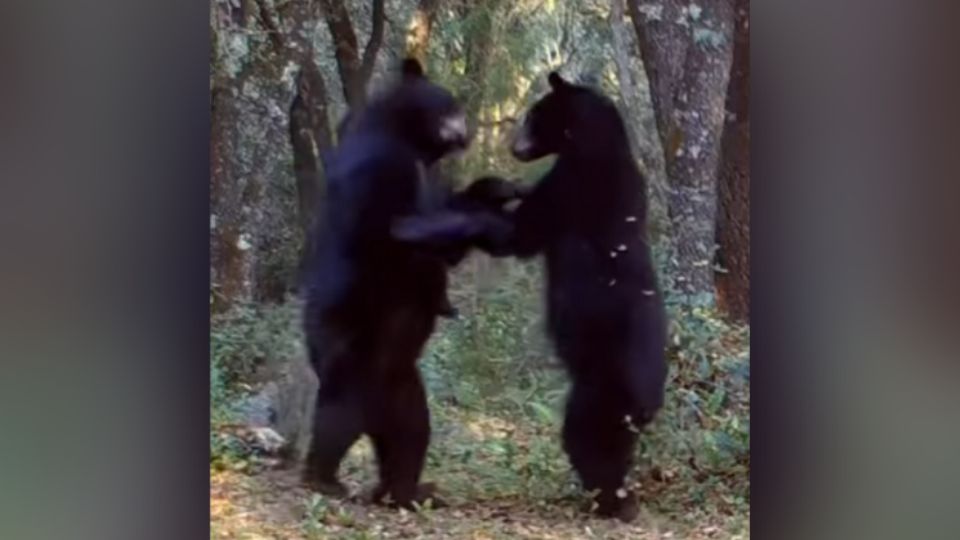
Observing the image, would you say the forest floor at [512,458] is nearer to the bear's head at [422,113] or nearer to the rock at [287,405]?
the rock at [287,405]

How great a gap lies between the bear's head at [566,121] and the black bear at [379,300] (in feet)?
0.34

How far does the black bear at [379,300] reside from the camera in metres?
1.62

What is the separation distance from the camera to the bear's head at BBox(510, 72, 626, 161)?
1613 mm

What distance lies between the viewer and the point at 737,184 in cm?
159

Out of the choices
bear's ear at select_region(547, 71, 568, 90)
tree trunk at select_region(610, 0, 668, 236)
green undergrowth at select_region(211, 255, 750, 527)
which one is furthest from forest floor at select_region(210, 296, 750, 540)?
bear's ear at select_region(547, 71, 568, 90)

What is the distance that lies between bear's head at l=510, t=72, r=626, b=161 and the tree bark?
0.26m

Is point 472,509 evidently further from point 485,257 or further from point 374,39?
point 374,39

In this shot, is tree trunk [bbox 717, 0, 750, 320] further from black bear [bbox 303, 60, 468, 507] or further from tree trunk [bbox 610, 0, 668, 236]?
black bear [bbox 303, 60, 468, 507]

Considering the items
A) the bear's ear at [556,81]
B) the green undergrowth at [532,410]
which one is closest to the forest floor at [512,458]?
the green undergrowth at [532,410]
